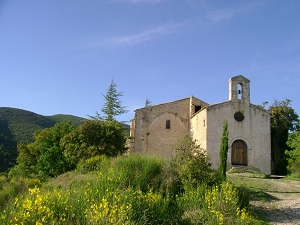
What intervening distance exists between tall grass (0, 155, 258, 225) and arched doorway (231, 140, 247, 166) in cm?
1610

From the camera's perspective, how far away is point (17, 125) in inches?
1994

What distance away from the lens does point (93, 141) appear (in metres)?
23.4

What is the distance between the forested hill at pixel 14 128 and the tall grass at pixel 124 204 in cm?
2720

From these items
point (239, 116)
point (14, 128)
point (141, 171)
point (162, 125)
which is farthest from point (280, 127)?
point (14, 128)

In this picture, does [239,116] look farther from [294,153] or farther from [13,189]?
[13,189]

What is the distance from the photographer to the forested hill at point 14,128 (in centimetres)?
4019

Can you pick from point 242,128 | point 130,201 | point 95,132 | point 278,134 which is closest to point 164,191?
point 130,201

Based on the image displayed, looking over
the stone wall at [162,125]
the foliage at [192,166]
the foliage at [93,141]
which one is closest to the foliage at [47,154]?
the foliage at [93,141]

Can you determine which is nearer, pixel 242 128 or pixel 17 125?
pixel 242 128

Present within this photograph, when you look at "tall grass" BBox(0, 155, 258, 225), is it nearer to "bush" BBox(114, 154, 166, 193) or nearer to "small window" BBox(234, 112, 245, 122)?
"bush" BBox(114, 154, 166, 193)

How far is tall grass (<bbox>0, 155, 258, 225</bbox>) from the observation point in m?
7.93

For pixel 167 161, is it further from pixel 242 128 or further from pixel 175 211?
pixel 242 128

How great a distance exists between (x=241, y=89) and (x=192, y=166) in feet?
55.6

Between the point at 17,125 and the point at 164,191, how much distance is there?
42.5 meters
